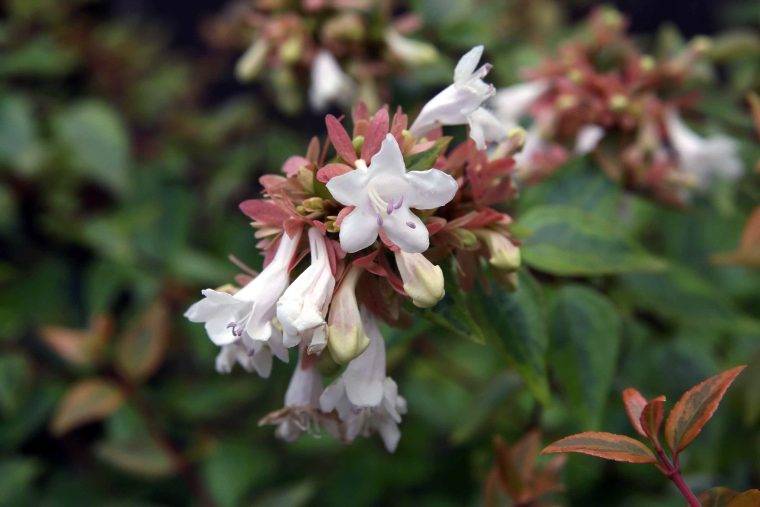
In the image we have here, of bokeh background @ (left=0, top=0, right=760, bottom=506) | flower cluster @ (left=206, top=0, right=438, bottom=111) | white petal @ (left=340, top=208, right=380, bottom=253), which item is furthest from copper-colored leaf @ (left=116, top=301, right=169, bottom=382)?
white petal @ (left=340, top=208, right=380, bottom=253)

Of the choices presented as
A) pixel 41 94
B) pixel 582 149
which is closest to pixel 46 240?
pixel 41 94

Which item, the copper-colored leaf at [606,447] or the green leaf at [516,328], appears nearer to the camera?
the copper-colored leaf at [606,447]

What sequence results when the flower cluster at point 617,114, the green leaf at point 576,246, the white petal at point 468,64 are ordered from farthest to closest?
1. the flower cluster at point 617,114
2. the green leaf at point 576,246
3. the white petal at point 468,64

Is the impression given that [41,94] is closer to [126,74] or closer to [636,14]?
[126,74]

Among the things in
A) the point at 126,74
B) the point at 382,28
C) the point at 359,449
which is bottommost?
the point at 359,449

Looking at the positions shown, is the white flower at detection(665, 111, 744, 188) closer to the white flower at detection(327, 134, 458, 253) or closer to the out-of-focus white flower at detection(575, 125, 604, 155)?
the out-of-focus white flower at detection(575, 125, 604, 155)

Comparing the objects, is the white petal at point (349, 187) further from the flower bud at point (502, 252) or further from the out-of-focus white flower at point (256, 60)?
the out-of-focus white flower at point (256, 60)

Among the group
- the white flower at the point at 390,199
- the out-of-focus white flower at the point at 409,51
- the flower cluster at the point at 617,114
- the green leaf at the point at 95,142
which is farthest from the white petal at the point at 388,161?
the green leaf at the point at 95,142

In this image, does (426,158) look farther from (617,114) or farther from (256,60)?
(256,60)
